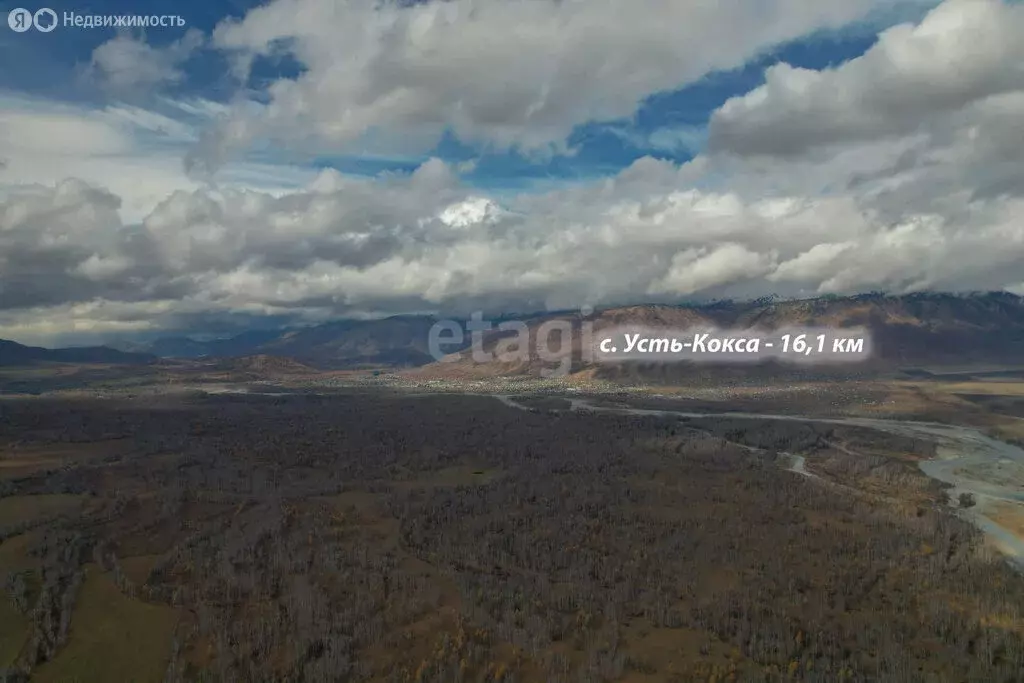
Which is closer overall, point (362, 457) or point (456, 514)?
point (456, 514)

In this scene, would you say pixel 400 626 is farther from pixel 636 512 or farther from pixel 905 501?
pixel 905 501

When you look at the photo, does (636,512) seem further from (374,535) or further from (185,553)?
(185,553)

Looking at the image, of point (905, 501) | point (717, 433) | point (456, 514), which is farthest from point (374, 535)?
point (717, 433)

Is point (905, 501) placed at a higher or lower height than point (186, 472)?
lower

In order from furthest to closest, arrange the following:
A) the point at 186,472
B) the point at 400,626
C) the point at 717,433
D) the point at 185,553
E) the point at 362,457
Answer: the point at 717,433, the point at 362,457, the point at 186,472, the point at 185,553, the point at 400,626

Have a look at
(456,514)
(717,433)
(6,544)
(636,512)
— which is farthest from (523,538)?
(717,433)

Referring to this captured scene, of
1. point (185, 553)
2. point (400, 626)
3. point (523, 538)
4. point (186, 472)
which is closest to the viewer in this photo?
point (400, 626)
